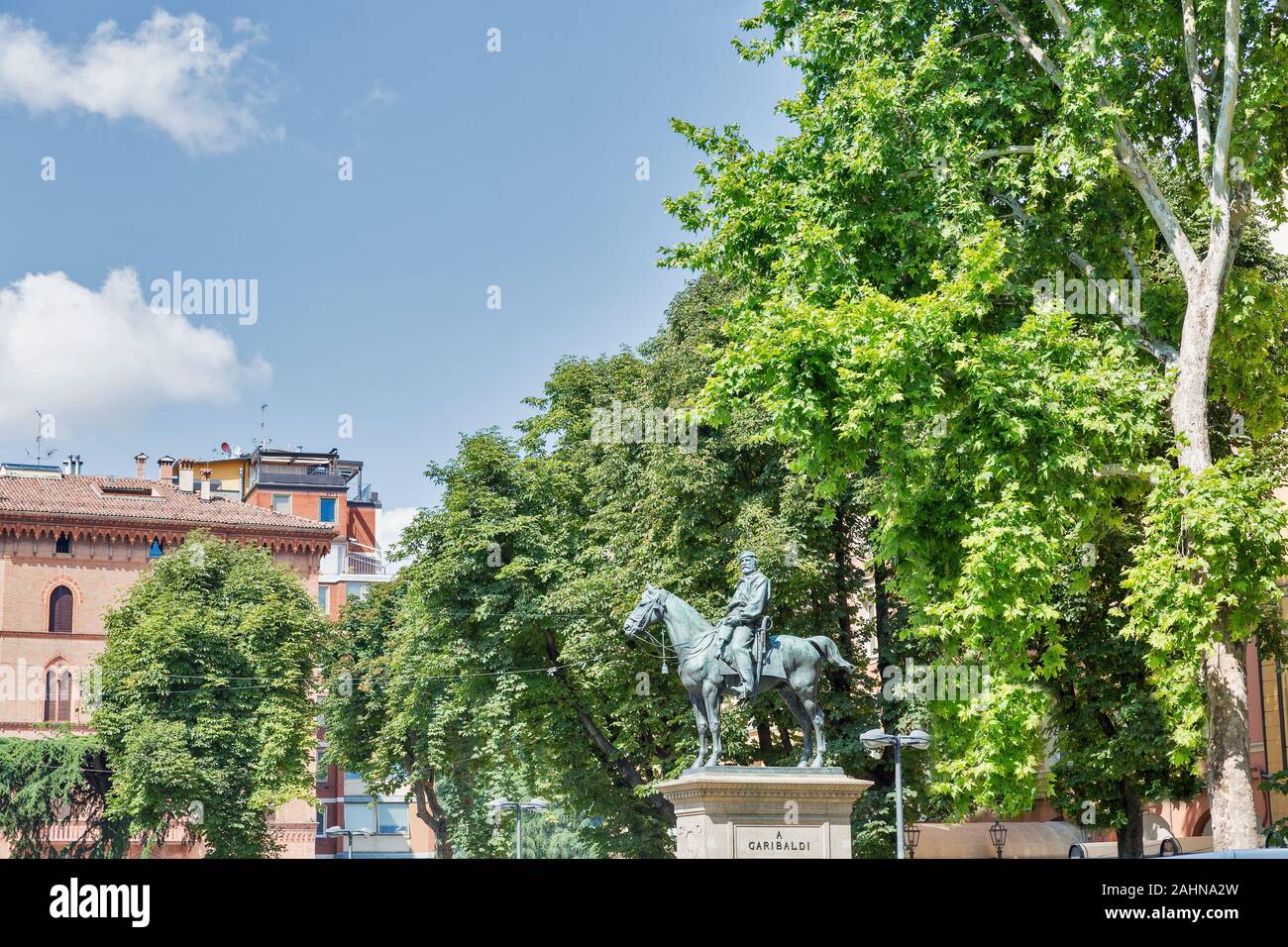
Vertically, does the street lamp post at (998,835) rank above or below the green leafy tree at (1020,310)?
below

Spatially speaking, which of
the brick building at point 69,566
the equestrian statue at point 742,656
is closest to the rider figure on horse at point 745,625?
the equestrian statue at point 742,656

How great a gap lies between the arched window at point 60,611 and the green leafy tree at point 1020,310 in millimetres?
54508

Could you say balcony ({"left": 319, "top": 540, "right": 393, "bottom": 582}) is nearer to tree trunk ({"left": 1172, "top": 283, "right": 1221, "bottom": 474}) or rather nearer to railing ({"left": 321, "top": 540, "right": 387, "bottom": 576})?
railing ({"left": 321, "top": 540, "right": 387, "bottom": 576})

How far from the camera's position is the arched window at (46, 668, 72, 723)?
71125 mm

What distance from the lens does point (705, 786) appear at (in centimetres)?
2180

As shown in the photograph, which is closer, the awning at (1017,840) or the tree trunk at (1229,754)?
the tree trunk at (1229,754)

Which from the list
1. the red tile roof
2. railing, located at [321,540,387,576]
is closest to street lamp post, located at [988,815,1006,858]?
the red tile roof

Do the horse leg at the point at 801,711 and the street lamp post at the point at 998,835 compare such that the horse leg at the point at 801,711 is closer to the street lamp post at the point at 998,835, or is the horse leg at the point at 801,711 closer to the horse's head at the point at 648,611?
the horse's head at the point at 648,611

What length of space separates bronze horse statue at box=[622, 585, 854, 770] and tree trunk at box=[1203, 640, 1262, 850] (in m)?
5.54

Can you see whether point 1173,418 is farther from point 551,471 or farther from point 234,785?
point 234,785

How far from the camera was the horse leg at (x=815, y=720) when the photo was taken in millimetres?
22688

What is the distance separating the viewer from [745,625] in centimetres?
2273
